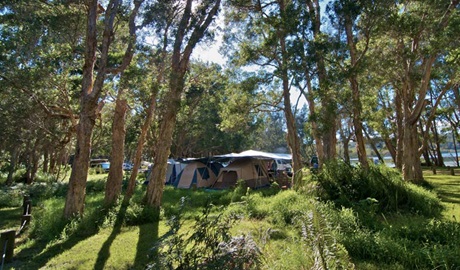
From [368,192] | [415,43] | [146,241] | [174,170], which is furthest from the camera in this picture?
[174,170]

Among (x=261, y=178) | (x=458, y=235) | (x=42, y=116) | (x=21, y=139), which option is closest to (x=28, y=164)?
(x=21, y=139)

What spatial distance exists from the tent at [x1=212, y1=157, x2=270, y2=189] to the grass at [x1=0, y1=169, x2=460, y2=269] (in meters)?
7.90

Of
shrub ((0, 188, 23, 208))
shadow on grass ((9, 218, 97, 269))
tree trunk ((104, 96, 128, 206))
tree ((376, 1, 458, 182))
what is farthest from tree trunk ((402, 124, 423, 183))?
shrub ((0, 188, 23, 208))

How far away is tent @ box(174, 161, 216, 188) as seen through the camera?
1697 centimetres

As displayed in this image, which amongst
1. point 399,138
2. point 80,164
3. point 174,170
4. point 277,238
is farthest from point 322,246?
point 174,170

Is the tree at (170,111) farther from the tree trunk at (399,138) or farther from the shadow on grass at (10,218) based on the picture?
the tree trunk at (399,138)

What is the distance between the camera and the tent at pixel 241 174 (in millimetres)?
16531

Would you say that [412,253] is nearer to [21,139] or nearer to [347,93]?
[347,93]

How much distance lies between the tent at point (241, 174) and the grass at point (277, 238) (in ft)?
25.9

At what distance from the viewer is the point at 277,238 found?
5.30 metres

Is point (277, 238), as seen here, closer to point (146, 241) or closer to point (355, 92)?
point (146, 241)

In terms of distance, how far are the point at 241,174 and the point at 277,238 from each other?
1116 centimetres

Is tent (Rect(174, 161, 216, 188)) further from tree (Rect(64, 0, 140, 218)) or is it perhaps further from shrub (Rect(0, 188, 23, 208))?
tree (Rect(64, 0, 140, 218))

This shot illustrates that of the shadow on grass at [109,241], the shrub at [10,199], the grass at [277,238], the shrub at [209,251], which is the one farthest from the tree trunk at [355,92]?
the shrub at [10,199]
